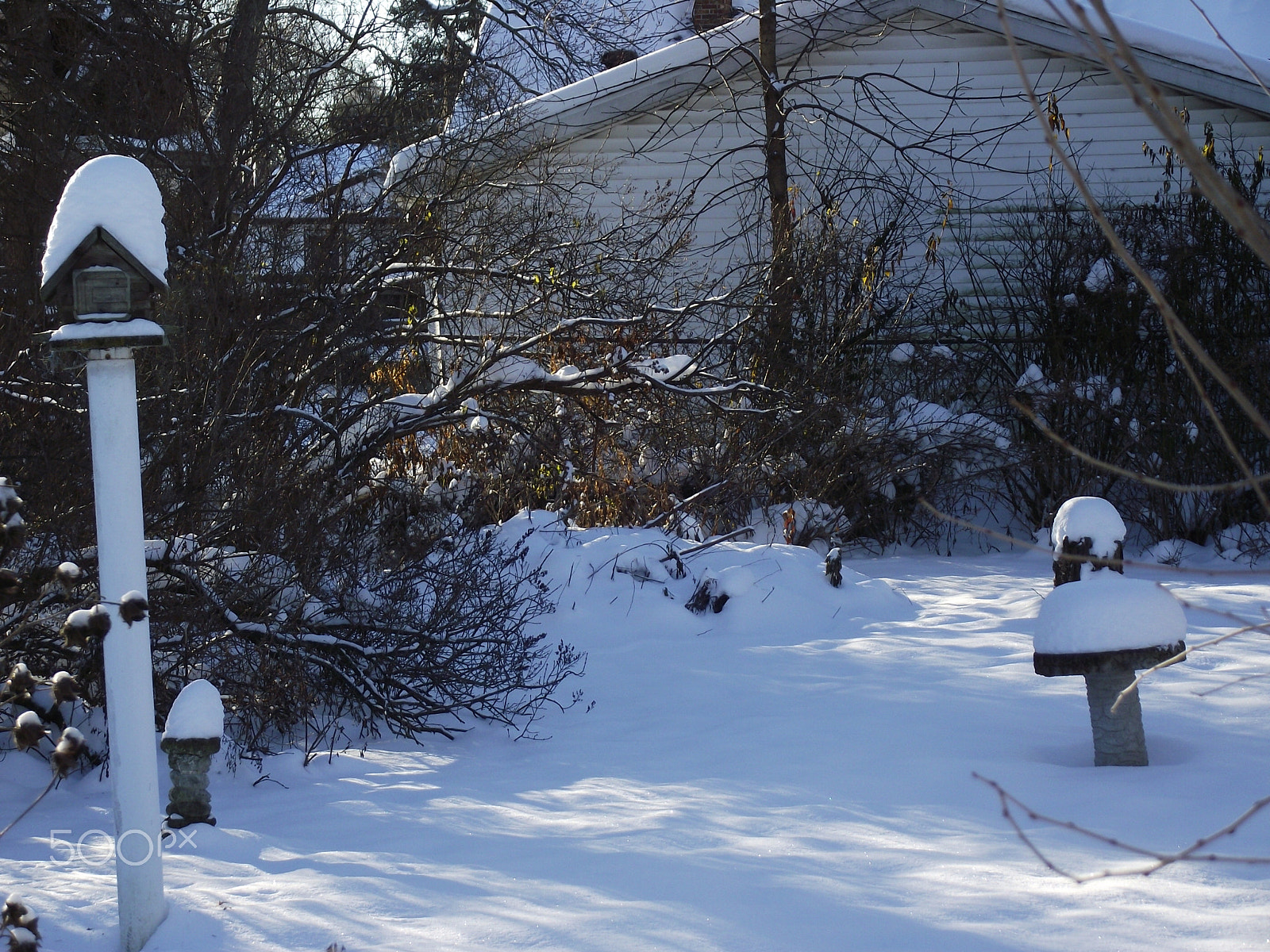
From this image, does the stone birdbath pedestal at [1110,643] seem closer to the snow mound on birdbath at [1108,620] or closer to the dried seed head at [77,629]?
the snow mound on birdbath at [1108,620]

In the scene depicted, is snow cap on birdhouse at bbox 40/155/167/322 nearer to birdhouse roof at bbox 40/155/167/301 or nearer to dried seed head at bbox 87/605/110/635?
birdhouse roof at bbox 40/155/167/301

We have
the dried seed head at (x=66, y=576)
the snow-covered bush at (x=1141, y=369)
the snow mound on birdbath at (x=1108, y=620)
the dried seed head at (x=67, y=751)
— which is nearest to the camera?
the dried seed head at (x=67, y=751)

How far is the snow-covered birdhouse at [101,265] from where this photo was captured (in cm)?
256

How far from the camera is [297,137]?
7.39m

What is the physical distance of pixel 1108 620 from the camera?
3.43 meters

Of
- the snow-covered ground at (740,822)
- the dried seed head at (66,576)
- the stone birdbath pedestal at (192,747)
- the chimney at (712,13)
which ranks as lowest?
the snow-covered ground at (740,822)

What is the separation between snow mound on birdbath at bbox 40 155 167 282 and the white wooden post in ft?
0.83

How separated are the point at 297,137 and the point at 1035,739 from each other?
6065 millimetres

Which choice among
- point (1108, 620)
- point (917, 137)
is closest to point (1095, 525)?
point (1108, 620)

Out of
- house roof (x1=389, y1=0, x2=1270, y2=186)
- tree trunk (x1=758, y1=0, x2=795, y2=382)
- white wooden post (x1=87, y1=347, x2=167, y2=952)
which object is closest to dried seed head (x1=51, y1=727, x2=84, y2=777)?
white wooden post (x1=87, y1=347, x2=167, y2=952)

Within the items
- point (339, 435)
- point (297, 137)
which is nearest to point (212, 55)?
point (297, 137)

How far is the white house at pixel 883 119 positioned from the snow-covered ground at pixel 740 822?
6222mm

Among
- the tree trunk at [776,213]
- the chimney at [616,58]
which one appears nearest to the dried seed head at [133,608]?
the tree trunk at [776,213]

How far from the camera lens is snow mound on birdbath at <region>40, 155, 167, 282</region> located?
102 inches
